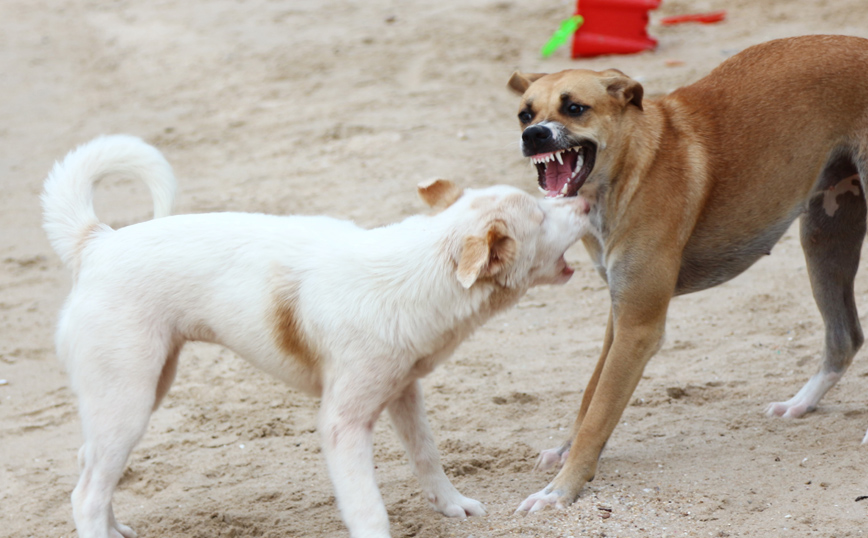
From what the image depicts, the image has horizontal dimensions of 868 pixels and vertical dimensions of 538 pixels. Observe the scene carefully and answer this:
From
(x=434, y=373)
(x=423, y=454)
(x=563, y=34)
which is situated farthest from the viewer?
(x=563, y=34)

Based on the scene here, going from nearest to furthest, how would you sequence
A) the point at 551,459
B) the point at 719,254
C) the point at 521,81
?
the point at 719,254, the point at 551,459, the point at 521,81

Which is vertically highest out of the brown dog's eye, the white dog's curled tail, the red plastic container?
the brown dog's eye

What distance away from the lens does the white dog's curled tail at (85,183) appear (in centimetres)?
375

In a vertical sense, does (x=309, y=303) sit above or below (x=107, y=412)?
above

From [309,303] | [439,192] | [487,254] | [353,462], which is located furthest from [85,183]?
[487,254]

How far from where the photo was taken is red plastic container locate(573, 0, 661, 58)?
9336 millimetres

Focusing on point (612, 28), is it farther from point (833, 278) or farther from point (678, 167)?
point (678, 167)

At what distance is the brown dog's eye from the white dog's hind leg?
189cm

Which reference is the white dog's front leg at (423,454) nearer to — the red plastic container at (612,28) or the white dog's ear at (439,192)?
the white dog's ear at (439,192)

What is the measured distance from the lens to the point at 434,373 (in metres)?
5.32

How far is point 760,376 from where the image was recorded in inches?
196

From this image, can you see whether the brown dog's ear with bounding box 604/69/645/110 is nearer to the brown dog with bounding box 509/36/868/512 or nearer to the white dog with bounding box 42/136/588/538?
the brown dog with bounding box 509/36/868/512

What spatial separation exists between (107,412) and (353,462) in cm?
92

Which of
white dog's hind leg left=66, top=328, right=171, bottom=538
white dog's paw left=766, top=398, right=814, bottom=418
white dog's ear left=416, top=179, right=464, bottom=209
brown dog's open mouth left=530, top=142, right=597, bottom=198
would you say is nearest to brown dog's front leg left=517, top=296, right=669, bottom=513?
brown dog's open mouth left=530, top=142, right=597, bottom=198
